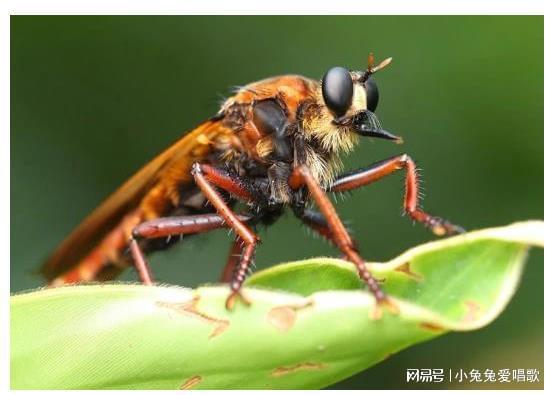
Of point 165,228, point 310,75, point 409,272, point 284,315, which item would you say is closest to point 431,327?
point 409,272

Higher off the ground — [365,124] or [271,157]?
[365,124]

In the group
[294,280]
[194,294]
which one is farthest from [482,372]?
[194,294]

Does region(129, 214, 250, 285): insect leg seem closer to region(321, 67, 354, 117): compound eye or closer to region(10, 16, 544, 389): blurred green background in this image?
region(321, 67, 354, 117): compound eye

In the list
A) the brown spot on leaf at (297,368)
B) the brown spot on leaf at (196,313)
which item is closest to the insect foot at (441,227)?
the brown spot on leaf at (297,368)

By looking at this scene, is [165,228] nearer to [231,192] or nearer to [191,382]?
[231,192]

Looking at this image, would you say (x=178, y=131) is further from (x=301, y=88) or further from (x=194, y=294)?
(x=194, y=294)

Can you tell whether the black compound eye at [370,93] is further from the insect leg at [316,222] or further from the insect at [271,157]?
the insect leg at [316,222]

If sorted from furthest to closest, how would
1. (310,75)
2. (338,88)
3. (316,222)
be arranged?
(310,75) < (316,222) < (338,88)
